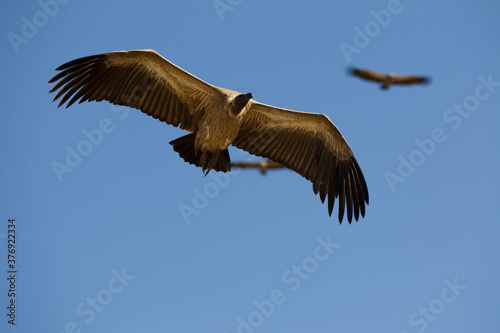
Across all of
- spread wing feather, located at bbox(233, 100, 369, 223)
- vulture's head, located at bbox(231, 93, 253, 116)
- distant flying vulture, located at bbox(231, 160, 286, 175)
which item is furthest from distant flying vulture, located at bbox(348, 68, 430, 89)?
vulture's head, located at bbox(231, 93, 253, 116)

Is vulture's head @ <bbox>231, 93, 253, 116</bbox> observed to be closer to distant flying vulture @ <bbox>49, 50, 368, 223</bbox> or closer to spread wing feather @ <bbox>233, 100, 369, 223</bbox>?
distant flying vulture @ <bbox>49, 50, 368, 223</bbox>

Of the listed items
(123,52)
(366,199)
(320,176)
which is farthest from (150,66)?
(366,199)

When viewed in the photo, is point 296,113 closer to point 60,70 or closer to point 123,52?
point 123,52

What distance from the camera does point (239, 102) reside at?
419 inches

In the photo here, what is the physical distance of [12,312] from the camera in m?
10.9

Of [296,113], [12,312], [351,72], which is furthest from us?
[351,72]

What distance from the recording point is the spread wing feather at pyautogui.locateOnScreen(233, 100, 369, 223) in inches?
465

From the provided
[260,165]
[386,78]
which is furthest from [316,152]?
[260,165]

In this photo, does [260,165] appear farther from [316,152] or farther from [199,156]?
[199,156]

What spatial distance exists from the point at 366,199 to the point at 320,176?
872 millimetres

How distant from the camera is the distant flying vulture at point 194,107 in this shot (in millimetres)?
11070

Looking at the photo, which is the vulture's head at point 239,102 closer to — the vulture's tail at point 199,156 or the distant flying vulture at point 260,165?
the vulture's tail at point 199,156

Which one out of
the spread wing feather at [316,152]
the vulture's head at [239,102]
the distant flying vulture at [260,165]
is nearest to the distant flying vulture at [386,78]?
the spread wing feather at [316,152]

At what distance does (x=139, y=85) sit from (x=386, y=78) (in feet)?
17.2
